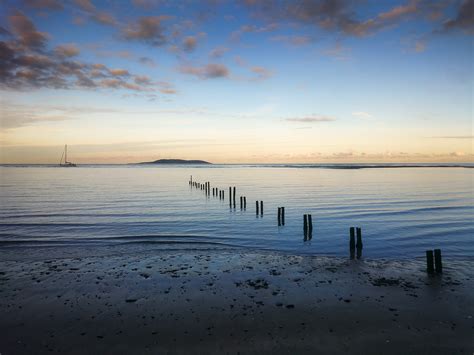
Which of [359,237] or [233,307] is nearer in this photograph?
[233,307]

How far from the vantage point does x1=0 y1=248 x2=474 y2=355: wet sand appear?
765cm

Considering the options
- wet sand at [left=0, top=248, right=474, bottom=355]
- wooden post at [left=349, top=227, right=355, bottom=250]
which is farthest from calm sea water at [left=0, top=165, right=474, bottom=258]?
wet sand at [left=0, top=248, right=474, bottom=355]

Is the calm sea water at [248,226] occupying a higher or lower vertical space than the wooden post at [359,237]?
lower

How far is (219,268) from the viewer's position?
13.4m

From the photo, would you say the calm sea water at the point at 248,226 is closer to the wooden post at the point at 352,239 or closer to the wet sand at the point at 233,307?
the wooden post at the point at 352,239

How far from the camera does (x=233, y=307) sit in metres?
9.59

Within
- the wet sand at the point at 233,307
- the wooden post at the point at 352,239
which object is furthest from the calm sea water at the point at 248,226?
the wet sand at the point at 233,307

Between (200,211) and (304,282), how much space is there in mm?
21224

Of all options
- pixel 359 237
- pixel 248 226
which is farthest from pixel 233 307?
pixel 248 226

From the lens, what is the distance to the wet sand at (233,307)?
7.65 metres

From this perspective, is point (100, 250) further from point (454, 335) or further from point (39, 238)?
point (454, 335)

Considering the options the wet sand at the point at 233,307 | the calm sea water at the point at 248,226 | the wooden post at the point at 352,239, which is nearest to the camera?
the wet sand at the point at 233,307

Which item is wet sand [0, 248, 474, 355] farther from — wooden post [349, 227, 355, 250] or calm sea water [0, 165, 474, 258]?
calm sea water [0, 165, 474, 258]

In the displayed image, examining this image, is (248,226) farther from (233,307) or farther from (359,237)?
(233,307)
